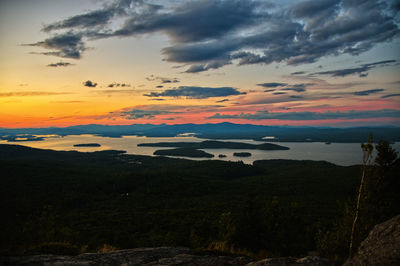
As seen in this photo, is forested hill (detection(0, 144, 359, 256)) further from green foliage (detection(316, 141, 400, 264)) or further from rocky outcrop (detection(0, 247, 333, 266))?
green foliage (detection(316, 141, 400, 264))

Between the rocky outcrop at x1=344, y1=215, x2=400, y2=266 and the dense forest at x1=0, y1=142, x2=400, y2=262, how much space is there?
18.7ft

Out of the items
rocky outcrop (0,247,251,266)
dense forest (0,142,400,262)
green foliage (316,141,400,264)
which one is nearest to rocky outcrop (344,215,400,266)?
rocky outcrop (0,247,251,266)

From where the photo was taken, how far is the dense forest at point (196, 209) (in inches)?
870

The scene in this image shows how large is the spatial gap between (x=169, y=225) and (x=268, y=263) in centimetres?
5672

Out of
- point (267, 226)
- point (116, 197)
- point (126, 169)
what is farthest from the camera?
point (126, 169)

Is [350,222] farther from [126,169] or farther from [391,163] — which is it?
[126,169]

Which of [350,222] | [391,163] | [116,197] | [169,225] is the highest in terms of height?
[391,163]

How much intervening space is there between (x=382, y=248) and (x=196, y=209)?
79.1 m

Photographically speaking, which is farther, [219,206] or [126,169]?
[126,169]

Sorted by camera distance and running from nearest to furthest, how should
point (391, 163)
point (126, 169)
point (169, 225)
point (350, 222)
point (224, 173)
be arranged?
point (350, 222) < point (391, 163) < point (169, 225) < point (224, 173) < point (126, 169)

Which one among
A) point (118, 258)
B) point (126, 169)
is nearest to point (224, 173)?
point (126, 169)

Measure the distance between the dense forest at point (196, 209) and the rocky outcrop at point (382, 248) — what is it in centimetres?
570

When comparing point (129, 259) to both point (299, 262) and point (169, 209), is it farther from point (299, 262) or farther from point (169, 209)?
point (169, 209)

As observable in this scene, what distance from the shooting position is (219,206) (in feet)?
293
